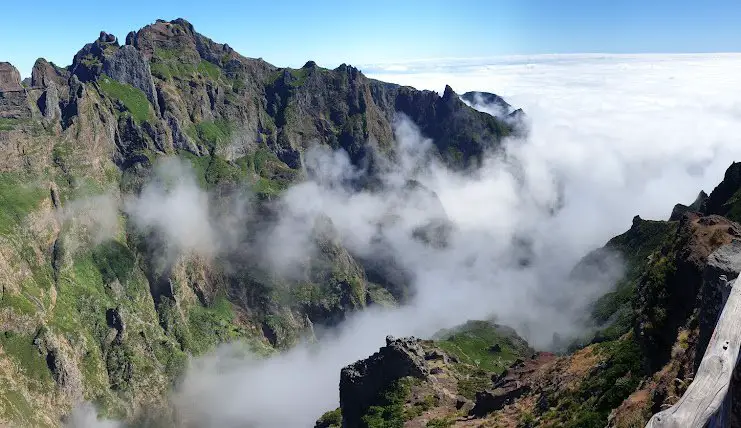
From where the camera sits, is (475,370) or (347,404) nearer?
(347,404)

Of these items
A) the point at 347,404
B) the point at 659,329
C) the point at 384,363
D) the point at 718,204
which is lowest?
the point at 347,404

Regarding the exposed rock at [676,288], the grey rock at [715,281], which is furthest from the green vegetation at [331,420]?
the grey rock at [715,281]

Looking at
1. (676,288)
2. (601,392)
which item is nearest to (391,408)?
(601,392)

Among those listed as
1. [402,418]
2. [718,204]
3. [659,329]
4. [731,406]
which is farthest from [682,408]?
[718,204]

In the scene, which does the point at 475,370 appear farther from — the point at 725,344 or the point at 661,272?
the point at 725,344

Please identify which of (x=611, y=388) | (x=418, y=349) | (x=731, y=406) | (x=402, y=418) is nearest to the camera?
(x=731, y=406)

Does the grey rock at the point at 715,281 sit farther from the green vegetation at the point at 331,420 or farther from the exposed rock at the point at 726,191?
the exposed rock at the point at 726,191

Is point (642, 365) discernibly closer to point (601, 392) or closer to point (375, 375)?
point (601, 392)
